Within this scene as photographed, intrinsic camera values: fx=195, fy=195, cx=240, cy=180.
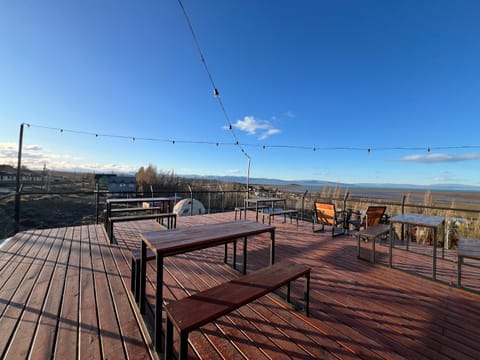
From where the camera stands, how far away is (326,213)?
421cm

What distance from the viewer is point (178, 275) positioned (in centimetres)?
221

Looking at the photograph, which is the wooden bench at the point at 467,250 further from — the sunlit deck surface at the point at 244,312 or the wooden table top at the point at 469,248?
the sunlit deck surface at the point at 244,312

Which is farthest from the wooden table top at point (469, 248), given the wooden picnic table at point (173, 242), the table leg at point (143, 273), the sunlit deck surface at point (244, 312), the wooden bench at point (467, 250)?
the table leg at point (143, 273)

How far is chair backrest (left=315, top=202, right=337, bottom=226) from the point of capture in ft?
13.1

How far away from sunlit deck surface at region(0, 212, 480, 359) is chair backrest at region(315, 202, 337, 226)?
4.07 feet

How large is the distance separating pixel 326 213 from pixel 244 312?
10.5 feet

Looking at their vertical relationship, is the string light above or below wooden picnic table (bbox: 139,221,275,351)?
above

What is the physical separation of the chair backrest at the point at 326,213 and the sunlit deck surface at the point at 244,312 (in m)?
1.24

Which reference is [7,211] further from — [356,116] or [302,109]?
[356,116]

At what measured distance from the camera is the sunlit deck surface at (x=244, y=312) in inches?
48.6

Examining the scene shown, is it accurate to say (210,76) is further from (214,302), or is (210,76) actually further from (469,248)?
(469,248)

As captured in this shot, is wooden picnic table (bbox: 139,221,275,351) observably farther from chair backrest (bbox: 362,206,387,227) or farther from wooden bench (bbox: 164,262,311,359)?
chair backrest (bbox: 362,206,387,227)

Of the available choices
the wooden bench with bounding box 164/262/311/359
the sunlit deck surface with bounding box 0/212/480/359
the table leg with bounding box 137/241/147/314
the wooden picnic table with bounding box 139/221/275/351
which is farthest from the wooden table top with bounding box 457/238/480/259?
the table leg with bounding box 137/241/147/314

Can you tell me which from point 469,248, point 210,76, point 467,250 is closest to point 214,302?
point 467,250
